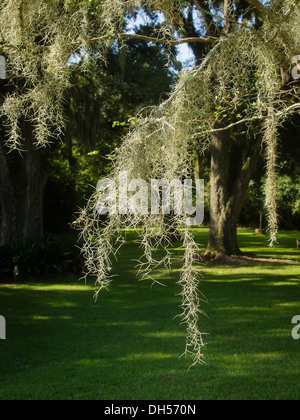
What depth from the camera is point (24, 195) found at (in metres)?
9.04

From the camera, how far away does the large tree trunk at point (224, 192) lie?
35.5 feet

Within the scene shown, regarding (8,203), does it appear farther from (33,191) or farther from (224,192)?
(224,192)

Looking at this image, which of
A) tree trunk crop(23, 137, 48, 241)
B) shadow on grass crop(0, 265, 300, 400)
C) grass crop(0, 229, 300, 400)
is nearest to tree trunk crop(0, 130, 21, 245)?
tree trunk crop(23, 137, 48, 241)

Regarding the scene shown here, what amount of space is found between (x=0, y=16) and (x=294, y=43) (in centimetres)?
202

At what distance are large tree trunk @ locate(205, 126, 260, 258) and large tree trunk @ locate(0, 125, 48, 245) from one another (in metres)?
4.03

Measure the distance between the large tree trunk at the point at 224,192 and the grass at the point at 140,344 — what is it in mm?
2780

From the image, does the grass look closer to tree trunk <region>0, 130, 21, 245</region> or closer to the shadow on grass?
the shadow on grass

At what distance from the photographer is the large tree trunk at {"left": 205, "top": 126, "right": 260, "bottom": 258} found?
1082 centimetres

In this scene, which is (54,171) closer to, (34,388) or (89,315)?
(89,315)

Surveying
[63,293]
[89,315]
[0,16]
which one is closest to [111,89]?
[63,293]

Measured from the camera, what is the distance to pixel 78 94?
11.0m

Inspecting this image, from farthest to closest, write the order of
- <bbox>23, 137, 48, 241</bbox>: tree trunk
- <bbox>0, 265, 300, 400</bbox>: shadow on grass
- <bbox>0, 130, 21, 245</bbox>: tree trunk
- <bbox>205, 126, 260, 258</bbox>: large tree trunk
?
<bbox>205, 126, 260, 258</bbox>: large tree trunk
<bbox>23, 137, 48, 241</bbox>: tree trunk
<bbox>0, 130, 21, 245</bbox>: tree trunk
<bbox>0, 265, 300, 400</bbox>: shadow on grass

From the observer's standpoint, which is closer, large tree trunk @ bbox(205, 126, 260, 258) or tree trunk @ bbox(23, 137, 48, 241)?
tree trunk @ bbox(23, 137, 48, 241)

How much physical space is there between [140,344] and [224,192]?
21.8ft
